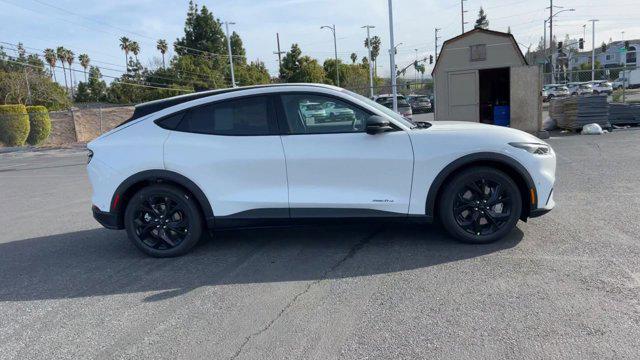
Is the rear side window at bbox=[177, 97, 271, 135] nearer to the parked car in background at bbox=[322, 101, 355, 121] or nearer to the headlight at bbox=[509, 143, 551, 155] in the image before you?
the parked car in background at bbox=[322, 101, 355, 121]

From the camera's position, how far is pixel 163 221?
5160 millimetres

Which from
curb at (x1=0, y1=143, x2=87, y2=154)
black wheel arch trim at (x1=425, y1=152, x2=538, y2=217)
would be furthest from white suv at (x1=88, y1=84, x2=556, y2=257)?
curb at (x1=0, y1=143, x2=87, y2=154)

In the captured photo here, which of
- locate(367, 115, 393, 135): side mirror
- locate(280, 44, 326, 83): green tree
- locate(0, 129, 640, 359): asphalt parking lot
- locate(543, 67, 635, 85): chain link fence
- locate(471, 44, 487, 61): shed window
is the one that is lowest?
locate(0, 129, 640, 359): asphalt parking lot

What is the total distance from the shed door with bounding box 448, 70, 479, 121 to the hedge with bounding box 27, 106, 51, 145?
20839 mm

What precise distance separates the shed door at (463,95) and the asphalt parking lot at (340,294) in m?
10.3

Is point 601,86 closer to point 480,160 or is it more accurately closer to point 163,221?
point 480,160

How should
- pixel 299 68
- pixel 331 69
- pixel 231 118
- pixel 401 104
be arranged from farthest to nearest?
pixel 331 69, pixel 299 68, pixel 401 104, pixel 231 118

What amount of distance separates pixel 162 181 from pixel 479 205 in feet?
10.4

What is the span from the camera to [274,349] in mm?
3262

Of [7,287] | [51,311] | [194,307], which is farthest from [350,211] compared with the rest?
[7,287]

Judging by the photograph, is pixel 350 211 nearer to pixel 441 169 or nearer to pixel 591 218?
pixel 441 169

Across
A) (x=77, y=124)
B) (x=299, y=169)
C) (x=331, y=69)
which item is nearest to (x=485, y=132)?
(x=299, y=169)

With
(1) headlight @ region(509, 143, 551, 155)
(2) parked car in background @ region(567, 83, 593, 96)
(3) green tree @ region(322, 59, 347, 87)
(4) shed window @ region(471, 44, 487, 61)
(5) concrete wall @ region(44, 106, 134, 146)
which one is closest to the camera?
(1) headlight @ region(509, 143, 551, 155)

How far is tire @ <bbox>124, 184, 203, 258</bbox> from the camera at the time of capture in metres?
5.07
